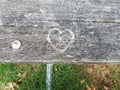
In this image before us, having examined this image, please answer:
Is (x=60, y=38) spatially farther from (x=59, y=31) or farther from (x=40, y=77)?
(x=40, y=77)

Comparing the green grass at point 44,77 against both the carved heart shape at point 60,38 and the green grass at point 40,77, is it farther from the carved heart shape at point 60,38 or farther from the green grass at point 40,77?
the carved heart shape at point 60,38

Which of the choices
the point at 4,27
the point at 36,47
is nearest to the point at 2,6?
the point at 4,27

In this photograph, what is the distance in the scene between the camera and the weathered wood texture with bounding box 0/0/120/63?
157 cm

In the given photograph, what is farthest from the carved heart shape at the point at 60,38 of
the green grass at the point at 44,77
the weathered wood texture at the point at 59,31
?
the green grass at the point at 44,77

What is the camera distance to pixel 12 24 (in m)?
1.56

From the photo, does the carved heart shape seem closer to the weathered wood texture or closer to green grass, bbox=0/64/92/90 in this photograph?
the weathered wood texture

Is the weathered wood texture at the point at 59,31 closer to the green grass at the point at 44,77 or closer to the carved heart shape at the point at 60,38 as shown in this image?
the carved heart shape at the point at 60,38

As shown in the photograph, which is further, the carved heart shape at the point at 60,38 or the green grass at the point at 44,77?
the green grass at the point at 44,77

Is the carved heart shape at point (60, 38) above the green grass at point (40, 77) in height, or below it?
above

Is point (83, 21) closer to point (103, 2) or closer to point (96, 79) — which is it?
point (103, 2)

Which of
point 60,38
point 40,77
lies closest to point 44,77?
point 40,77

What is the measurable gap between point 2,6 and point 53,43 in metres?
0.40

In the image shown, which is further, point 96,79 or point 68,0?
point 96,79

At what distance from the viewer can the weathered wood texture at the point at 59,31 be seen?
1.57 meters
